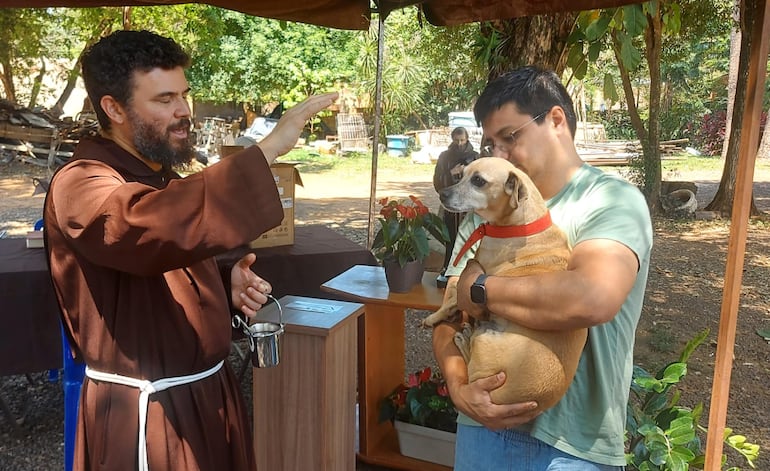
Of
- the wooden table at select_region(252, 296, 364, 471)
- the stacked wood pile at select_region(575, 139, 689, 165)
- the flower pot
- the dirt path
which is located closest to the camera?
the wooden table at select_region(252, 296, 364, 471)

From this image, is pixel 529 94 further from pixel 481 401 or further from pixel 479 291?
pixel 481 401

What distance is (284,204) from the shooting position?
3.86 metres

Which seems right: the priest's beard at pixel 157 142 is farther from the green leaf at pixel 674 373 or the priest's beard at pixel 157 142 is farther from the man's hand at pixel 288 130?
the green leaf at pixel 674 373

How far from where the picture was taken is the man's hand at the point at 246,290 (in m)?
2.00

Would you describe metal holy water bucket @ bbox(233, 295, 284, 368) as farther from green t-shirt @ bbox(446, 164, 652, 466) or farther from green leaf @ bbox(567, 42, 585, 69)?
green leaf @ bbox(567, 42, 585, 69)

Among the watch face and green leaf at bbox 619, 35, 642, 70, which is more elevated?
green leaf at bbox 619, 35, 642, 70

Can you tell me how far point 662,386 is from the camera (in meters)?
2.91

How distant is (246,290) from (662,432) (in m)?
2.06

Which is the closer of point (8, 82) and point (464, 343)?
point (464, 343)

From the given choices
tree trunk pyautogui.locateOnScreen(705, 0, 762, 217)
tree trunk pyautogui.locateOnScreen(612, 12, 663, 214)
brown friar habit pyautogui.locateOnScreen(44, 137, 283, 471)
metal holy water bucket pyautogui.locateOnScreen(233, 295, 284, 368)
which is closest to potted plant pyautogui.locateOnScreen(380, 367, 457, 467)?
metal holy water bucket pyautogui.locateOnScreen(233, 295, 284, 368)

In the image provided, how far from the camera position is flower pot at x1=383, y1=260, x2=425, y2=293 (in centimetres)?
320

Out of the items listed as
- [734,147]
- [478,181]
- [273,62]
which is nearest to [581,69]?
[478,181]

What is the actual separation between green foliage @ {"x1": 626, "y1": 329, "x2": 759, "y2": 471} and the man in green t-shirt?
5.11 ft

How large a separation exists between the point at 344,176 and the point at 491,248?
15.5 metres
